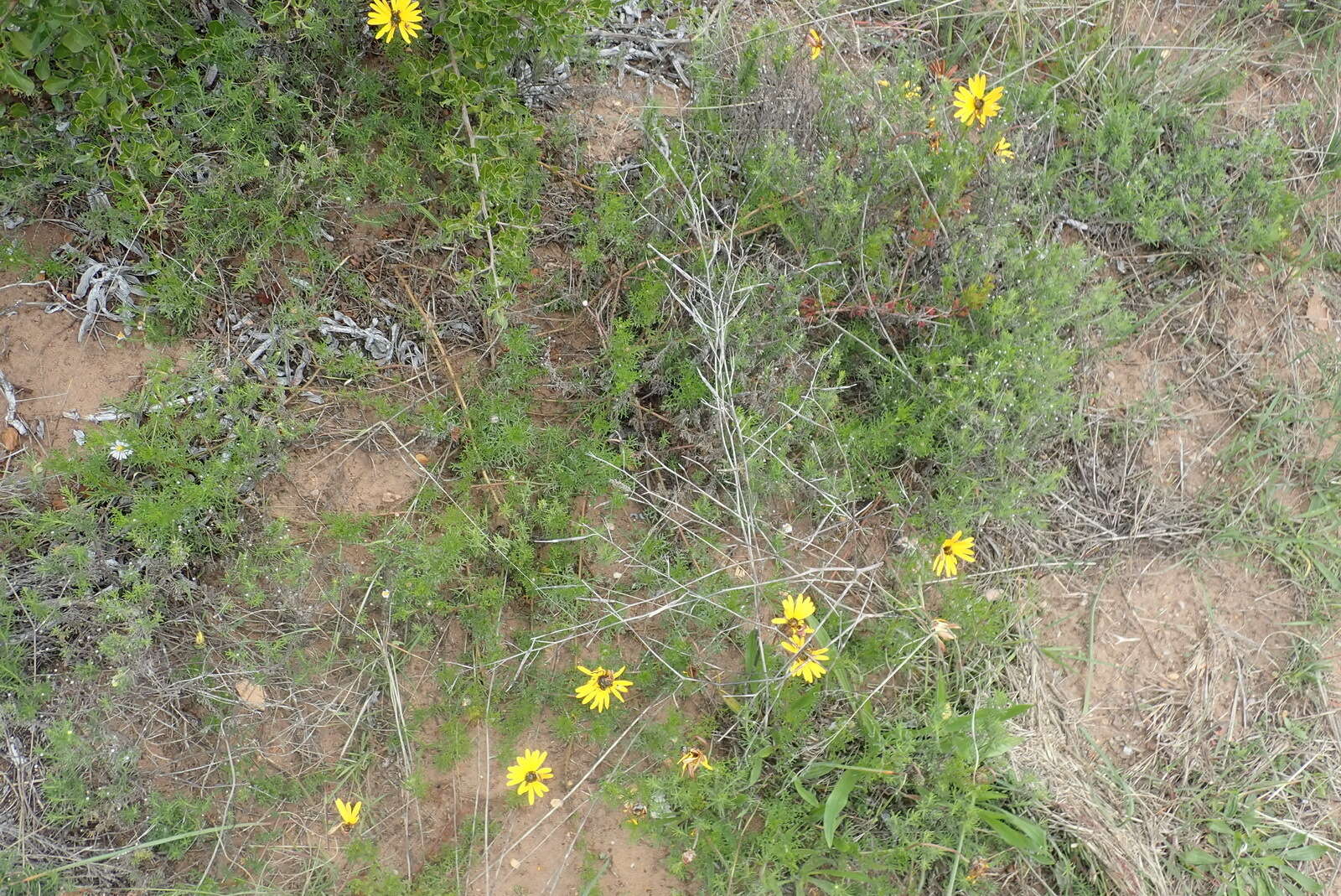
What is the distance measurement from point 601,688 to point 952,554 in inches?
49.2

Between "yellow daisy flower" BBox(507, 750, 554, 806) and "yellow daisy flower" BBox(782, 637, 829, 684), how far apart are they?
2.78ft

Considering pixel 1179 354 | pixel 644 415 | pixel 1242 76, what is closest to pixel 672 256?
pixel 644 415

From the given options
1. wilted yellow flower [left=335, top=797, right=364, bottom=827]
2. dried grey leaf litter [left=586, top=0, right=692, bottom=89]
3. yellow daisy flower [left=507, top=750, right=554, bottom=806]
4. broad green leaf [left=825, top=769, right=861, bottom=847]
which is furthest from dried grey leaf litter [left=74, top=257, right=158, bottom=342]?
broad green leaf [left=825, top=769, right=861, bottom=847]

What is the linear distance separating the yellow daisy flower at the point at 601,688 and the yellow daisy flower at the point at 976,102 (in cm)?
229

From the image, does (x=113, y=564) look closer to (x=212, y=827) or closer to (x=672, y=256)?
(x=212, y=827)

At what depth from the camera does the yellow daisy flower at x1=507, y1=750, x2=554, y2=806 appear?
2.90m

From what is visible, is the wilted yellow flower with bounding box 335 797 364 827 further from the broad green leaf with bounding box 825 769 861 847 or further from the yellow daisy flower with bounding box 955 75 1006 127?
the yellow daisy flower with bounding box 955 75 1006 127

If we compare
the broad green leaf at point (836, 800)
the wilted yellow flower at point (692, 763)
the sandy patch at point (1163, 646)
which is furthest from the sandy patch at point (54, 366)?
the sandy patch at point (1163, 646)

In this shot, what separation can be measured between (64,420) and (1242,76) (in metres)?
4.79

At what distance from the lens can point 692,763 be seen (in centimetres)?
293

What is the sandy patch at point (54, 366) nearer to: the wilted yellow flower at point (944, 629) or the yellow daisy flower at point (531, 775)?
the yellow daisy flower at point (531, 775)

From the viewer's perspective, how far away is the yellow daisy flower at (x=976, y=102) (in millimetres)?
3273

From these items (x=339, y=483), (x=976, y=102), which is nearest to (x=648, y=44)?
(x=976, y=102)

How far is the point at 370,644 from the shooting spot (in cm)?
312
